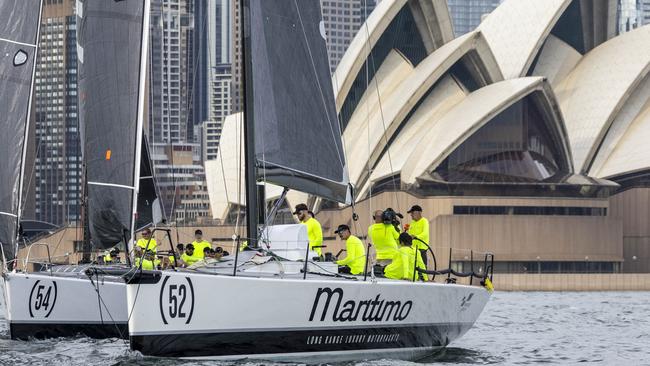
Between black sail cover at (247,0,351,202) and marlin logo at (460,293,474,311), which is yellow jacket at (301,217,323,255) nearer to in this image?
black sail cover at (247,0,351,202)

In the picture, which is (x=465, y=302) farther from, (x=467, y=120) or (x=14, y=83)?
(x=467, y=120)

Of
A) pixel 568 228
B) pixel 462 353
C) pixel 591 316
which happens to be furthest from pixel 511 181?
pixel 462 353

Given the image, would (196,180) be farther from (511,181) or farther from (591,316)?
(591,316)

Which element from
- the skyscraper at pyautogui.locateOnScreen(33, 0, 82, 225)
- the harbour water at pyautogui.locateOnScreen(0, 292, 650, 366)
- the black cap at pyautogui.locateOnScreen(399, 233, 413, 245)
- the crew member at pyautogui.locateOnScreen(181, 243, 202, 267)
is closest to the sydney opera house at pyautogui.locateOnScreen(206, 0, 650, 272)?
the skyscraper at pyautogui.locateOnScreen(33, 0, 82, 225)

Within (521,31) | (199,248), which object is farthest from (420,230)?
(521,31)

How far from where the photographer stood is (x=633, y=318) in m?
29.4

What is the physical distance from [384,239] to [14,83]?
Answer: 734cm

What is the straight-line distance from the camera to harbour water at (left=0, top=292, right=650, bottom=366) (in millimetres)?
16641

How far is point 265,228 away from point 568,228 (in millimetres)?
46219

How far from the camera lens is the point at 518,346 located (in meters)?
20.7

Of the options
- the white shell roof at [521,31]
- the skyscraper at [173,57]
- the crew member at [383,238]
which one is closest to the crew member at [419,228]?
the crew member at [383,238]

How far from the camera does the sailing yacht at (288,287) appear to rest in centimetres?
1439

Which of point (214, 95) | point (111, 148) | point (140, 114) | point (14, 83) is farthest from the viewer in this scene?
point (214, 95)

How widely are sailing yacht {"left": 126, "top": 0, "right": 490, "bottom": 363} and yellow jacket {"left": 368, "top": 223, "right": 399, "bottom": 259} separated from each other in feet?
1.91
